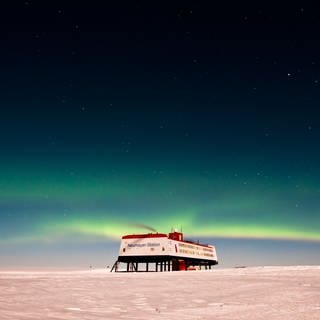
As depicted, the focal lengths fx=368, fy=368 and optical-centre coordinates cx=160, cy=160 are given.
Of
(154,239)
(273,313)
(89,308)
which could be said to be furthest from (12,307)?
(154,239)

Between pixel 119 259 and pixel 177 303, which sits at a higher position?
pixel 119 259

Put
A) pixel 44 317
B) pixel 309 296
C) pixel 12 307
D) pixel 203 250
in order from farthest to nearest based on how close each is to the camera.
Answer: pixel 203 250 → pixel 309 296 → pixel 12 307 → pixel 44 317

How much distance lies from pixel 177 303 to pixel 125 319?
272cm

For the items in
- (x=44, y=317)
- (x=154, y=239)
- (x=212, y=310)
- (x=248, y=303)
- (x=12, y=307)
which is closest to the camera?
(x=44, y=317)

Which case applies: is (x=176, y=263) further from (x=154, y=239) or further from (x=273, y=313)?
(x=273, y=313)

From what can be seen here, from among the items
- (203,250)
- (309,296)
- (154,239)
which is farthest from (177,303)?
(203,250)

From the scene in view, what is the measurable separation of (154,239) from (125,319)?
1854 inches

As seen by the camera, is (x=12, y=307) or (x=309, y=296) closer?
(x=12, y=307)

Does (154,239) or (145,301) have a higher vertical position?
(154,239)

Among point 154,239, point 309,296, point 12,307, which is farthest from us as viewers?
point 154,239

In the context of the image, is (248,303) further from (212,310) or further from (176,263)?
(176,263)

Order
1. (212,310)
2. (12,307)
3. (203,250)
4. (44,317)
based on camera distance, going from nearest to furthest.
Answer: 1. (44,317)
2. (12,307)
3. (212,310)
4. (203,250)

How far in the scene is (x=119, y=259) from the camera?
5362 cm

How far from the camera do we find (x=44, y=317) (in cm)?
574
